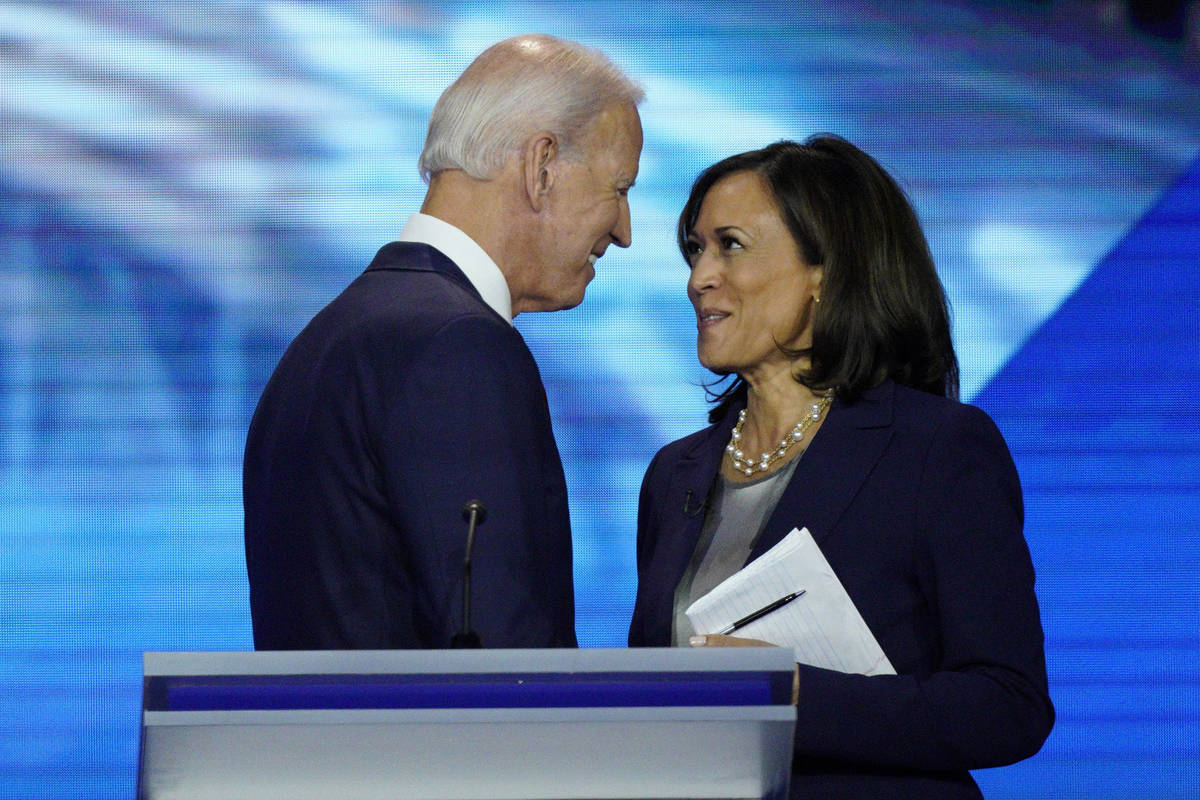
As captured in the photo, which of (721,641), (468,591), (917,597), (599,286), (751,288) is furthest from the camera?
(599,286)

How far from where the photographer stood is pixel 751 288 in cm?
247

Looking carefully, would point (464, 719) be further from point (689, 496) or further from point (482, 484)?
point (689, 496)

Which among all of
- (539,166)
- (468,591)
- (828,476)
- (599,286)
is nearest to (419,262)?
(539,166)

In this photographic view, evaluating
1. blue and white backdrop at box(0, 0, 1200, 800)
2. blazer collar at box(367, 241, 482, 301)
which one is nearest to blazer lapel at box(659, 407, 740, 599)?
blazer collar at box(367, 241, 482, 301)

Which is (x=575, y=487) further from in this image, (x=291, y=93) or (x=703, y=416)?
(x=291, y=93)

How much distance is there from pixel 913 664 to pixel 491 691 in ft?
3.36

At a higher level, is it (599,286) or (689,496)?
(599,286)

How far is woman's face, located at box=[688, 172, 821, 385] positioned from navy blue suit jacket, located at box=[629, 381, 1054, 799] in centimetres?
17

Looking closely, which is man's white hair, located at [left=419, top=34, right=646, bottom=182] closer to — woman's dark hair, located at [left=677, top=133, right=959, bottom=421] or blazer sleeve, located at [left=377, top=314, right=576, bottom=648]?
blazer sleeve, located at [left=377, top=314, right=576, bottom=648]

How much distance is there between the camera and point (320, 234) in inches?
154

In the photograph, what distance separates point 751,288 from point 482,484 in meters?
0.93

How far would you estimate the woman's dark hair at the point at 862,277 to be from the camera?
Answer: 240cm

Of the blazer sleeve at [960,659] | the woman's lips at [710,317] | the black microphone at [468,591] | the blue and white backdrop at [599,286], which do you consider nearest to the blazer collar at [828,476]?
the blazer sleeve at [960,659]

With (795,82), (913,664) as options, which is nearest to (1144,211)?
(795,82)
